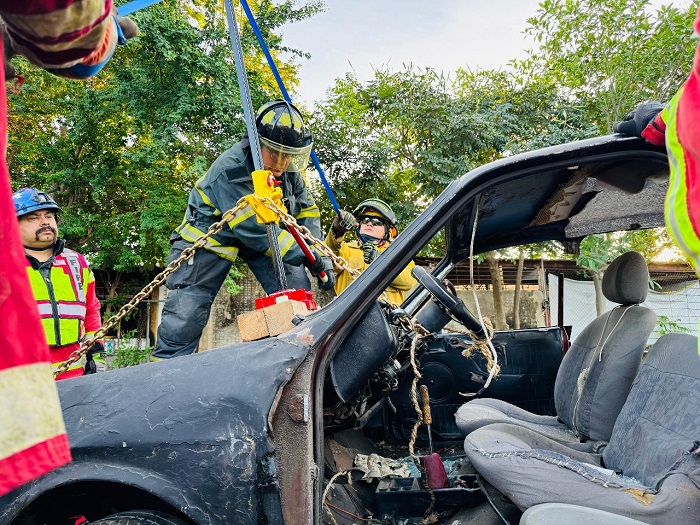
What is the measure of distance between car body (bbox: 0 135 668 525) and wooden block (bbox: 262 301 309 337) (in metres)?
0.11

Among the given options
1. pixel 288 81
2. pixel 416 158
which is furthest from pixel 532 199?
pixel 288 81

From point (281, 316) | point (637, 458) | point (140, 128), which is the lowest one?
point (637, 458)

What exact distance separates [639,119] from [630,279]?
931mm

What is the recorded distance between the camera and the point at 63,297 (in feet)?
11.2

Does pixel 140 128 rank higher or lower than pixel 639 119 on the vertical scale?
higher

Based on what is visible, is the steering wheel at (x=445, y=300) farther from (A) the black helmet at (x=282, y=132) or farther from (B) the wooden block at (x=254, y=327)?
(A) the black helmet at (x=282, y=132)

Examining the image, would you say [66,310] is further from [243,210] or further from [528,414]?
[528,414]

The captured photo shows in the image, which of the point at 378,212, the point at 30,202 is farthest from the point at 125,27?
the point at 378,212

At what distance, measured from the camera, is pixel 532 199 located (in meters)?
2.21

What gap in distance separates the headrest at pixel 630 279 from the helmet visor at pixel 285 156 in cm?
194

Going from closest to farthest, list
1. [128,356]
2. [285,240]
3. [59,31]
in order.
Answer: [59,31]
[285,240]
[128,356]

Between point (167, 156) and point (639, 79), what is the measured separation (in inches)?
262

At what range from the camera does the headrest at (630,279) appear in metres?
2.27

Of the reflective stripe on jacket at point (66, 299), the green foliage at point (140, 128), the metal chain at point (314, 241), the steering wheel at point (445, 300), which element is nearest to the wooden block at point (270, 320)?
the metal chain at point (314, 241)
